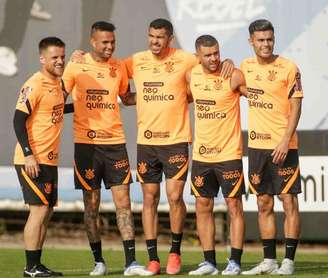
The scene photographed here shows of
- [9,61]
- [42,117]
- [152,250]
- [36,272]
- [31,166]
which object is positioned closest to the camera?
[31,166]

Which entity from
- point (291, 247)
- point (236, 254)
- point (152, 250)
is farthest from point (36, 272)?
point (291, 247)

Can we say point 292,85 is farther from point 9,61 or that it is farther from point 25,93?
point 9,61

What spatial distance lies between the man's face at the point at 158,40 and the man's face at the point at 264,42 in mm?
805

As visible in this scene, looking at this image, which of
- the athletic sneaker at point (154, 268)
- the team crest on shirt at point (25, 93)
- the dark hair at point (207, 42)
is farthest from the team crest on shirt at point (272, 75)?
the team crest on shirt at point (25, 93)

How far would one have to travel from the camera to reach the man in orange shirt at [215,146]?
10.9m

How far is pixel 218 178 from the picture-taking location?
10961mm

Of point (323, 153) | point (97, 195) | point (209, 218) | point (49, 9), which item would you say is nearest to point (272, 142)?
point (209, 218)

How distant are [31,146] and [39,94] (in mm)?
462

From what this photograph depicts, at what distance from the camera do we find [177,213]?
1113 centimetres

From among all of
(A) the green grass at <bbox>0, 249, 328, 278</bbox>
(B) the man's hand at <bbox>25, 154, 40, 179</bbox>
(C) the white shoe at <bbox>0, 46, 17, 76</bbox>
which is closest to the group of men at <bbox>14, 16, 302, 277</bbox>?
(B) the man's hand at <bbox>25, 154, 40, 179</bbox>

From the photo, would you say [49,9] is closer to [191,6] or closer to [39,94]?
[191,6]

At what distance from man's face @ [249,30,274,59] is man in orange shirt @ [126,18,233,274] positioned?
664 mm

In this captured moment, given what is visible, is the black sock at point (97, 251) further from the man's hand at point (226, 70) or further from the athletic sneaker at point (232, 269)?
the man's hand at point (226, 70)

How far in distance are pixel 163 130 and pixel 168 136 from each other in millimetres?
71
